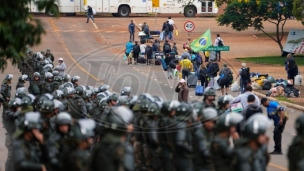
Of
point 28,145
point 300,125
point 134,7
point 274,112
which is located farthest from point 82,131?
point 134,7

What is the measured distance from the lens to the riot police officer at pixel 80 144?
11.9m

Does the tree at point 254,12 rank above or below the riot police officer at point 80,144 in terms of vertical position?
above

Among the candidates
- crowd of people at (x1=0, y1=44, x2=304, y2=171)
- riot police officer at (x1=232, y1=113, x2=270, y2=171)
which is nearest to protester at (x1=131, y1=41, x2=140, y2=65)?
crowd of people at (x1=0, y1=44, x2=304, y2=171)

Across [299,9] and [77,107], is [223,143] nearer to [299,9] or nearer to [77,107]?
[77,107]

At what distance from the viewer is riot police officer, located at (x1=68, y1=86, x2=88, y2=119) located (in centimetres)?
2027

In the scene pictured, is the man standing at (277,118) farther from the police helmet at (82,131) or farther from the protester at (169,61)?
the protester at (169,61)

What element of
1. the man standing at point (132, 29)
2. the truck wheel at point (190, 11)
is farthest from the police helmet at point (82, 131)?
the truck wheel at point (190, 11)

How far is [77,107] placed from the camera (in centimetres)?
2061

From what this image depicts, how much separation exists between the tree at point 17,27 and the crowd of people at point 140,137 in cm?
106

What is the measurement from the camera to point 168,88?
3831 centimetres

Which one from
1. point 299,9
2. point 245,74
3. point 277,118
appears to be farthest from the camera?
point 299,9

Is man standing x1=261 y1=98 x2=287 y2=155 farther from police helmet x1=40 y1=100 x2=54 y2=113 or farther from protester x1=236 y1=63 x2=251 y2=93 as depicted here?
protester x1=236 y1=63 x2=251 y2=93

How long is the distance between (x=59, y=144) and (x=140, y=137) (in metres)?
3.19

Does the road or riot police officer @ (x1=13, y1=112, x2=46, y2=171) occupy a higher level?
riot police officer @ (x1=13, y1=112, x2=46, y2=171)
